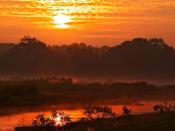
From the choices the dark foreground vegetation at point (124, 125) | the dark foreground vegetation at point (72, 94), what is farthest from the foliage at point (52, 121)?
the dark foreground vegetation at point (72, 94)

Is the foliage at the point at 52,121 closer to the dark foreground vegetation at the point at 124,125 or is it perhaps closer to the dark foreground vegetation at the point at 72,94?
the dark foreground vegetation at the point at 124,125

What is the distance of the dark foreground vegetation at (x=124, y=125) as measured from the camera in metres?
31.8

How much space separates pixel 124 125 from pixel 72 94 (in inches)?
1571

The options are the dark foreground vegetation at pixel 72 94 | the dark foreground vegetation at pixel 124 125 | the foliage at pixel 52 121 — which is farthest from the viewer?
the dark foreground vegetation at pixel 72 94

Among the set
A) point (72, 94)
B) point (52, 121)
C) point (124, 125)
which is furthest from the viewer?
point (72, 94)

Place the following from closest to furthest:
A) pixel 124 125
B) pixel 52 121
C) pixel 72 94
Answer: pixel 124 125
pixel 52 121
pixel 72 94

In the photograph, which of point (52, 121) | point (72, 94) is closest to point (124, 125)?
point (52, 121)

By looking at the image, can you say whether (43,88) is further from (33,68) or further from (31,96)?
(33,68)

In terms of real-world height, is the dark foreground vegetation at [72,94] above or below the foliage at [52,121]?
above

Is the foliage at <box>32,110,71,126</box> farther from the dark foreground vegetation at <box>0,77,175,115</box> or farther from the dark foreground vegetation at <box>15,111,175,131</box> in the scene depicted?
the dark foreground vegetation at <box>0,77,175,115</box>

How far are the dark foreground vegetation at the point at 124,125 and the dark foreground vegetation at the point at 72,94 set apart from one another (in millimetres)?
16207

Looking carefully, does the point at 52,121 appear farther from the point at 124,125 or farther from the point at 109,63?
the point at 109,63

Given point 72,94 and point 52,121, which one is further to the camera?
point 72,94

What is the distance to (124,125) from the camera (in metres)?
34.0
